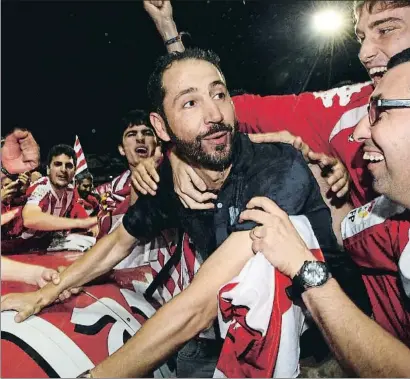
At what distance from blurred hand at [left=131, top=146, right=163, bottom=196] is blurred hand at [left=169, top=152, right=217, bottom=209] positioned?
90 mm

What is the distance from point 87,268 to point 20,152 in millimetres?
423

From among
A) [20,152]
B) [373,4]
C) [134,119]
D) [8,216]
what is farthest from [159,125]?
[373,4]

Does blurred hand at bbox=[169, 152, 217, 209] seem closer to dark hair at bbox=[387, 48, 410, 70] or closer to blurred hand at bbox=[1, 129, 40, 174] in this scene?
blurred hand at bbox=[1, 129, 40, 174]

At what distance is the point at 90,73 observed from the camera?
4.36 feet

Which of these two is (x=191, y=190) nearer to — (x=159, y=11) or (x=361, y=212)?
(x=361, y=212)

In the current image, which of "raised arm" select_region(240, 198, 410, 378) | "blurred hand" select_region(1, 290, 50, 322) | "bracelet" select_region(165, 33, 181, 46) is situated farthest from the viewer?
"bracelet" select_region(165, 33, 181, 46)

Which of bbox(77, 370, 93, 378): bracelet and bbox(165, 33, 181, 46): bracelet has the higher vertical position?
bbox(165, 33, 181, 46): bracelet

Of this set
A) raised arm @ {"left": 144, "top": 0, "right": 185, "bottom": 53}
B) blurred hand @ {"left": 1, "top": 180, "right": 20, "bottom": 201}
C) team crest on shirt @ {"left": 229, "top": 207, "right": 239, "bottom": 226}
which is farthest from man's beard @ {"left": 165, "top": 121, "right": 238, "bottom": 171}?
blurred hand @ {"left": 1, "top": 180, "right": 20, "bottom": 201}

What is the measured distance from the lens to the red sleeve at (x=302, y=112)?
1.30m

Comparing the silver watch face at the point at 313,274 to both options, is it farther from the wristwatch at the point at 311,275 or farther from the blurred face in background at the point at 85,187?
the blurred face in background at the point at 85,187

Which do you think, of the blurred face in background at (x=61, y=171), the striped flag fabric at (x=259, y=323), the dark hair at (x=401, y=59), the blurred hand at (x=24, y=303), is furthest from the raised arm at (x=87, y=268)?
the dark hair at (x=401, y=59)

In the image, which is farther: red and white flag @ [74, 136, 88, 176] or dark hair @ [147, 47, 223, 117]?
red and white flag @ [74, 136, 88, 176]

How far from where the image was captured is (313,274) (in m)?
0.93

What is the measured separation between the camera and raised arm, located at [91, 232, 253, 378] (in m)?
0.97
